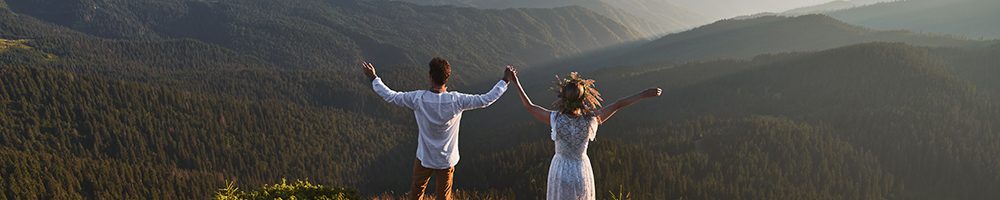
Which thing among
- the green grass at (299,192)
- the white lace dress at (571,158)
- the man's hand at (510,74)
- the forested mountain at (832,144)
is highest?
the man's hand at (510,74)

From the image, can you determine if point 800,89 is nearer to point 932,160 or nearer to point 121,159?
point 932,160

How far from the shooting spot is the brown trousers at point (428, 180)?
44.0 feet

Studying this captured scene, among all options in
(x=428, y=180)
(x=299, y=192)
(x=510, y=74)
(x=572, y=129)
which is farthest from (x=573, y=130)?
(x=299, y=192)

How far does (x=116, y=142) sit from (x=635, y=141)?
176 meters

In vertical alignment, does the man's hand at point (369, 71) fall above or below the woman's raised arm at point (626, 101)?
above

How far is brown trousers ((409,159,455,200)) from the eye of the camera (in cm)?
1341

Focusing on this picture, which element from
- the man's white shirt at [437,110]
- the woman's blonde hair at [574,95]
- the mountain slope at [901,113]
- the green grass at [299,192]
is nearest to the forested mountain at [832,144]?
the mountain slope at [901,113]

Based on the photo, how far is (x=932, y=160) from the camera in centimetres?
14088

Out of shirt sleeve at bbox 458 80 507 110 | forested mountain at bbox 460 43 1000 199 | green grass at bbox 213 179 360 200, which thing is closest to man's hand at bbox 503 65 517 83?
shirt sleeve at bbox 458 80 507 110

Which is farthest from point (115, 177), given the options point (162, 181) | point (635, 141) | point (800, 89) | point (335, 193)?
point (800, 89)

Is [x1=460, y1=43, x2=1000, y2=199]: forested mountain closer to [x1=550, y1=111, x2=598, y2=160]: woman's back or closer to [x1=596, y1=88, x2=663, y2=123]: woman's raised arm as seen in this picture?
[x1=550, y1=111, x2=598, y2=160]: woman's back

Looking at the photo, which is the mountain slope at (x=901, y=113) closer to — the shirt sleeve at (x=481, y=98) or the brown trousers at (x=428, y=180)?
the brown trousers at (x=428, y=180)

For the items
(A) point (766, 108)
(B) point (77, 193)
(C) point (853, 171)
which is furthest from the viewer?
(A) point (766, 108)

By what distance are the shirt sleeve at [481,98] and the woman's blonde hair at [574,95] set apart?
50.7 inches
